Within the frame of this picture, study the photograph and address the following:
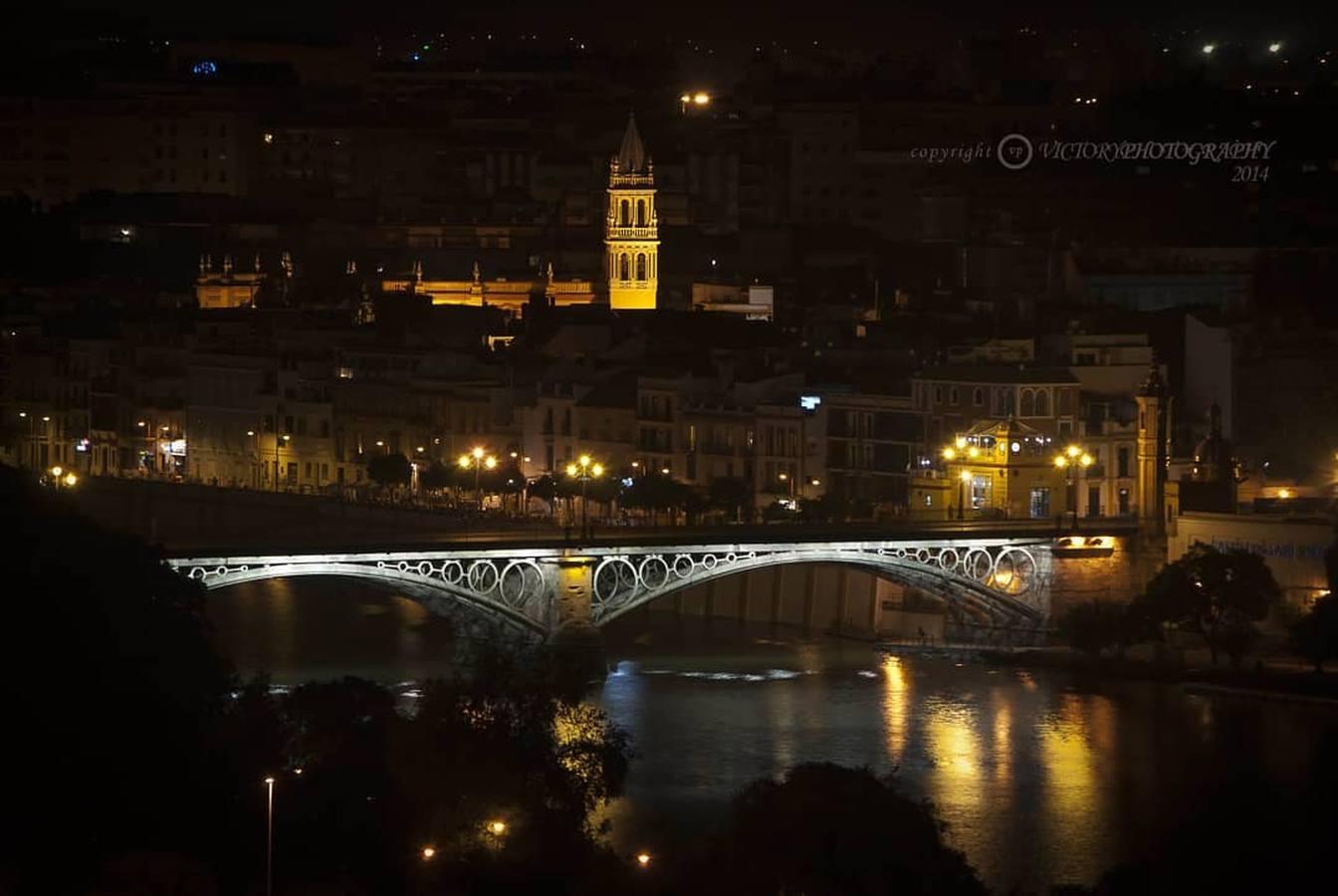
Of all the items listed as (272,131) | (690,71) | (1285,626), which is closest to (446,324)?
(1285,626)

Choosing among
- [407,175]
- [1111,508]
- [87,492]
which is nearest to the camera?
[1111,508]

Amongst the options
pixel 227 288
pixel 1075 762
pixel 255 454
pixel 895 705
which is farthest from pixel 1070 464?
pixel 227 288

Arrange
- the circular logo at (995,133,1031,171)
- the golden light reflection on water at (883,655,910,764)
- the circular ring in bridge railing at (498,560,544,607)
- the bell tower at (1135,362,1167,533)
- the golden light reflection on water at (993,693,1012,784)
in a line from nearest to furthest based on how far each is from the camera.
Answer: the golden light reflection on water at (993,693,1012,784) → the golden light reflection on water at (883,655,910,764) → the circular ring in bridge railing at (498,560,544,607) → the bell tower at (1135,362,1167,533) → the circular logo at (995,133,1031,171)

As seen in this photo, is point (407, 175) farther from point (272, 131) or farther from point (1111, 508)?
point (1111, 508)

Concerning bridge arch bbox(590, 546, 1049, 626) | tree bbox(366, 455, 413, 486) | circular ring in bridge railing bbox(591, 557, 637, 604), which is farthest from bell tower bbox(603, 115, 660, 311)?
Answer: circular ring in bridge railing bbox(591, 557, 637, 604)

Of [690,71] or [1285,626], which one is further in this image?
[690,71]

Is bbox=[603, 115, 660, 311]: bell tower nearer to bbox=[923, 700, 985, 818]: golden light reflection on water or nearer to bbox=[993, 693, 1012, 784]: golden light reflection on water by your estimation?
bbox=[993, 693, 1012, 784]: golden light reflection on water

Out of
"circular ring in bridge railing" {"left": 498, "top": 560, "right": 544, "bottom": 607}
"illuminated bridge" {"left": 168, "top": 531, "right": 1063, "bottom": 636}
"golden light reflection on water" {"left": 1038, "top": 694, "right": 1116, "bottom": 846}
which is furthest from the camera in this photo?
"circular ring in bridge railing" {"left": 498, "top": 560, "right": 544, "bottom": 607}
